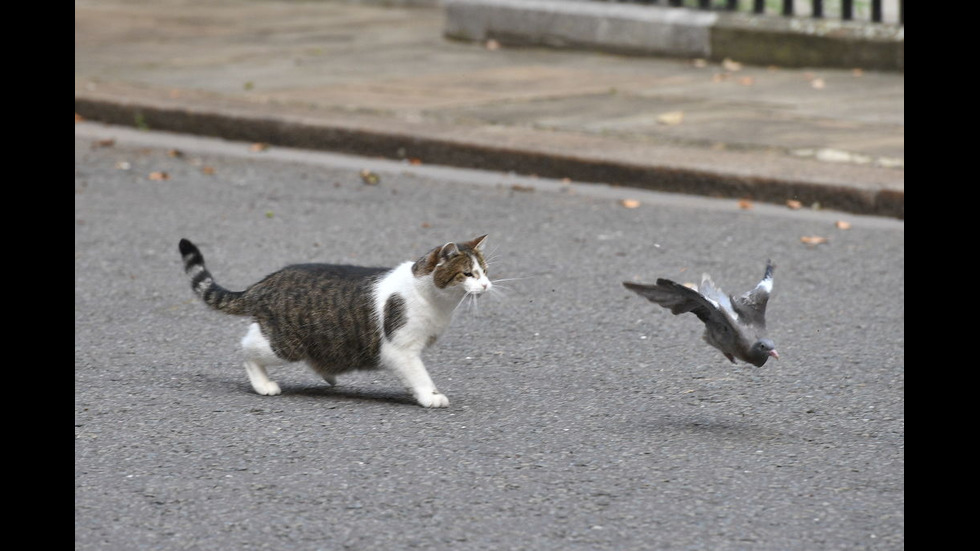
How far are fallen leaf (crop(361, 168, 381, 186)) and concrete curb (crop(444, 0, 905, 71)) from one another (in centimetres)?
396

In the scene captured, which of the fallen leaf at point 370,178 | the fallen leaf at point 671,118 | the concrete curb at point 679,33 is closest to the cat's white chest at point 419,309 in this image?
the fallen leaf at point 370,178

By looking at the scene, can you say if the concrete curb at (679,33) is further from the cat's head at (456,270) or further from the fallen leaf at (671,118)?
the cat's head at (456,270)

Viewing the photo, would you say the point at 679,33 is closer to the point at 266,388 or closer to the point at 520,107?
the point at 520,107

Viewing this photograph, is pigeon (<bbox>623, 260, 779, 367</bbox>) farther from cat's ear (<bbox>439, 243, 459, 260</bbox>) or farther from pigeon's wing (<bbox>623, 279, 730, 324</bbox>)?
cat's ear (<bbox>439, 243, 459, 260</bbox>)

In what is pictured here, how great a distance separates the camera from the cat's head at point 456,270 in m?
4.27

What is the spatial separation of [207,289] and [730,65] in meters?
7.15

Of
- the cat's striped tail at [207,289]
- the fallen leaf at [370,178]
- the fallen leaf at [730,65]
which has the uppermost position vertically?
Result: the cat's striped tail at [207,289]

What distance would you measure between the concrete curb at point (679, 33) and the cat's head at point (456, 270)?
695 cm

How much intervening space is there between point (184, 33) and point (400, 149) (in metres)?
5.36

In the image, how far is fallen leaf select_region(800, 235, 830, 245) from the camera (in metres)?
6.72

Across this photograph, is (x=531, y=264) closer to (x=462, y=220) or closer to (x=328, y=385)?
(x=462, y=220)

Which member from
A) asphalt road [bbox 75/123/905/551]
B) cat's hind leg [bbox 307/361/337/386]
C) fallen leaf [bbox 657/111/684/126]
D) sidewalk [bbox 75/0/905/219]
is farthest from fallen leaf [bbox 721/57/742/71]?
cat's hind leg [bbox 307/361/337/386]

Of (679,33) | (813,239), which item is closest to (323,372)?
(813,239)
